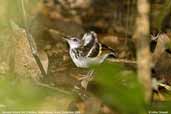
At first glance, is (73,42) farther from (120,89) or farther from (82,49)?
(120,89)

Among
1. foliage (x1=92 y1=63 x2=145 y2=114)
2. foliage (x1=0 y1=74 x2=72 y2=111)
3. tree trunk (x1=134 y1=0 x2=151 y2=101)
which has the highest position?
foliage (x1=92 y1=63 x2=145 y2=114)

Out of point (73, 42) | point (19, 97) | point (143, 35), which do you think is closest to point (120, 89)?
point (19, 97)

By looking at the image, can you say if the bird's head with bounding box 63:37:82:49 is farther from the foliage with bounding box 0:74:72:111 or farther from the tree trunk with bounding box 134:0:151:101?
the foliage with bounding box 0:74:72:111

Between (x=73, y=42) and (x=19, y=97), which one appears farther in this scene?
(x=73, y=42)

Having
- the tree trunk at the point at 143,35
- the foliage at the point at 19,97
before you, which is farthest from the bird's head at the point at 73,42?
the foliage at the point at 19,97

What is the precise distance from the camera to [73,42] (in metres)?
1.35

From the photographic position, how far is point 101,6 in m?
→ 2.37

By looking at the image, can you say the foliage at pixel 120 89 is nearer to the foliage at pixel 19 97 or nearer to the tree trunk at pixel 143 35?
the foliage at pixel 19 97

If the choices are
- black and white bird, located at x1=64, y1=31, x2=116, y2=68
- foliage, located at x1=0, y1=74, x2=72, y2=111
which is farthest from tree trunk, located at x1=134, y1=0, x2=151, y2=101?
black and white bird, located at x1=64, y1=31, x2=116, y2=68

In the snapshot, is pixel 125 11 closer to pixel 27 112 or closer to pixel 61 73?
pixel 61 73

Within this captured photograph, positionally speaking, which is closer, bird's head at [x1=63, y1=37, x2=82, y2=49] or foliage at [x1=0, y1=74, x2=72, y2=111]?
foliage at [x1=0, y1=74, x2=72, y2=111]

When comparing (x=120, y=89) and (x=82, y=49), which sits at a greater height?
(x=120, y=89)

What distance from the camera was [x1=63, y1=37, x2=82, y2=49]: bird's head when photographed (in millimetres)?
1349

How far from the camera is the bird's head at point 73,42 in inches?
53.1
